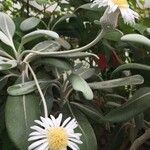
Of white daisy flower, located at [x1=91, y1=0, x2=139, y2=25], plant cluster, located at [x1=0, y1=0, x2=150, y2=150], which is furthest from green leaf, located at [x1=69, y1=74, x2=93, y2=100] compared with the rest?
white daisy flower, located at [x1=91, y1=0, x2=139, y2=25]

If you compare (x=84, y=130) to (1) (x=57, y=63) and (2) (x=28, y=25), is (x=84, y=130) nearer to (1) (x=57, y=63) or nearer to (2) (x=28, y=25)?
(1) (x=57, y=63)

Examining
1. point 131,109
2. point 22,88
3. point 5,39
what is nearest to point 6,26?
point 5,39

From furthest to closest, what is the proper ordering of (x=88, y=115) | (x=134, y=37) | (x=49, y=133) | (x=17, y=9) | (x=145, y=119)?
(x=17, y=9), (x=145, y=119), (x=88, y=115), (x=134, y=37), (x=49, y=133)

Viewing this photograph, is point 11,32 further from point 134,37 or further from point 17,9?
point 17,9

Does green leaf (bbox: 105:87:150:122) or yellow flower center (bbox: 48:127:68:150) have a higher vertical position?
yellow flower center (bbox: 48:127:68:150)

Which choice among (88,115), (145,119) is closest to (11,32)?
(88,115)

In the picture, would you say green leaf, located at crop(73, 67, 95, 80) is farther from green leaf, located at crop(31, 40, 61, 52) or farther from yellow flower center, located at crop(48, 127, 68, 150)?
yellow flower center, located at crop(48, 127, 68, 150)
